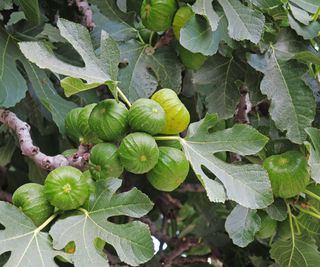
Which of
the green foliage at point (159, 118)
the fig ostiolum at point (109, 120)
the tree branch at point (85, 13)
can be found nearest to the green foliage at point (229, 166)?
the green foliage at point (159, 118)

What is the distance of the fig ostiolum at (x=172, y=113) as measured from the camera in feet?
3.78

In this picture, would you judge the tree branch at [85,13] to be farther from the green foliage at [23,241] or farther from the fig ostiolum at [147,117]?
the green foliage at [23,241]

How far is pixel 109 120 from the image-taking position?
43.3 inches

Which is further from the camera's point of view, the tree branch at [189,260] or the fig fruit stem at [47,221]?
the tree branch at [189,260]

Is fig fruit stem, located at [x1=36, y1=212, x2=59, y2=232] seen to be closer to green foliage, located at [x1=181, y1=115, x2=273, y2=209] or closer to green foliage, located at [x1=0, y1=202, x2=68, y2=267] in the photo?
green foliage, located at [x1=0, y1=202, x2=68, y2=267]

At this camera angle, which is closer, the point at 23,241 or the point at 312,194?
the point at 23,241

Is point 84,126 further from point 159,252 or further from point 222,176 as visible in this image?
point 159,252

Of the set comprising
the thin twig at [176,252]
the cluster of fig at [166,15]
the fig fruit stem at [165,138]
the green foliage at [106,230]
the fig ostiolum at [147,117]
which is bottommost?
the thin twig at [176,252]

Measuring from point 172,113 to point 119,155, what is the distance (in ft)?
0.42

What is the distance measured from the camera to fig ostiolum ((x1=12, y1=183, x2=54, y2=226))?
107cm

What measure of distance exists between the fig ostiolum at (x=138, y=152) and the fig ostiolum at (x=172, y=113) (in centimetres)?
7

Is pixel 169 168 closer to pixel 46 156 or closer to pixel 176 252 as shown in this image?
pixel 46 156

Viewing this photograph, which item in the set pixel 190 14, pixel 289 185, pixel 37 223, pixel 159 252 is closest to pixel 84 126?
pixel 37 223

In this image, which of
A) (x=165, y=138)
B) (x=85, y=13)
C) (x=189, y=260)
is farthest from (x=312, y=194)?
(x=85, y=13)
